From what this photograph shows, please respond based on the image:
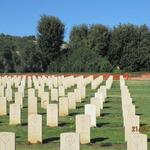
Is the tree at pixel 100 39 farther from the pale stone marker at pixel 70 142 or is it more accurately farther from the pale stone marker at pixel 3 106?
the pale stone marker at pixel 70 142

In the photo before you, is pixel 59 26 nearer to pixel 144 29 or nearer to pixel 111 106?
pixel 144 29

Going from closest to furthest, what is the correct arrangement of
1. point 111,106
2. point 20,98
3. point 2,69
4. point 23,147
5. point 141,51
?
point 23,147 → point 20,98 → point 111,106 → point 2,69 → point 141,51

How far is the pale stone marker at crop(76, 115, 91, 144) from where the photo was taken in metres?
12.6

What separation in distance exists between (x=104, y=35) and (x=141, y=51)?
21.8 feet

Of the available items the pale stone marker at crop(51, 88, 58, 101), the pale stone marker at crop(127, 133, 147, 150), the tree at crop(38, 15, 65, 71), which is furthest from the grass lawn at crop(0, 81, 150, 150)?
the tree at crop(38, 15, 65, 71)

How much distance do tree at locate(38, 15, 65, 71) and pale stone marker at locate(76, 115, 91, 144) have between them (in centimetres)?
6570

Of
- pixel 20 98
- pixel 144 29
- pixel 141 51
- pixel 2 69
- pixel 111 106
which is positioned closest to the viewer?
pixel 20 98

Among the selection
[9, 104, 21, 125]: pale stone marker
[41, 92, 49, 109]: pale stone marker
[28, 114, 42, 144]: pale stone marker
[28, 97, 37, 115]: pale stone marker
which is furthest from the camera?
[41, 92, 49, 109]: pale stone marker

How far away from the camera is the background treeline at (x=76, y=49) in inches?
2990

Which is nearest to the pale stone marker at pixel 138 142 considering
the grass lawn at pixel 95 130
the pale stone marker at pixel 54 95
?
the grass lawn at pixel 95 130

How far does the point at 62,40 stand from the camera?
268 ft

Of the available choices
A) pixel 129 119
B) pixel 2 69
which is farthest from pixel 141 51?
pixel 129 119

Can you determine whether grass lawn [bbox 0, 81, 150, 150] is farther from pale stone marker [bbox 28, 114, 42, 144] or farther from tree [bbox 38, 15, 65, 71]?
tree [bbox 38, 15, 65, 71]

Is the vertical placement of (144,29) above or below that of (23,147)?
above
